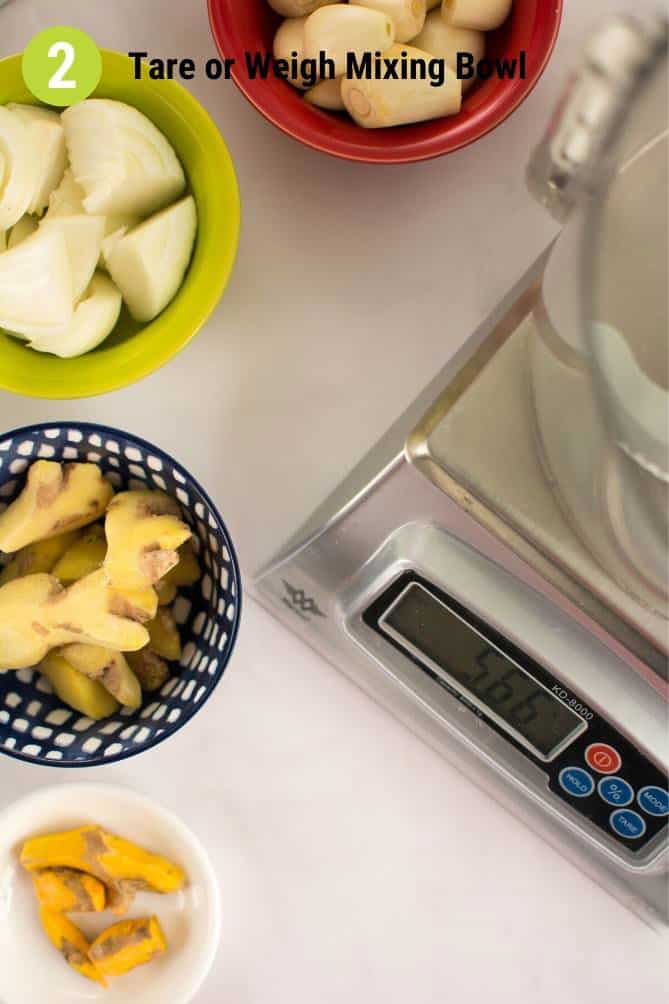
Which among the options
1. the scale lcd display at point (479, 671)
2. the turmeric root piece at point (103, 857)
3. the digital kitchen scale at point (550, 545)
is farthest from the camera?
the turmeric root piece at point (103, 857)

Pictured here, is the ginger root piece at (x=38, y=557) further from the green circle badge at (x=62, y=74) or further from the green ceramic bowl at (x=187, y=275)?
the green circle badge at (x=62, y=74)

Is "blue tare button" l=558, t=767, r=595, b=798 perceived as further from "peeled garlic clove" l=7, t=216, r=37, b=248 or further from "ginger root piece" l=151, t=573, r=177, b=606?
"peeled garlic clove" l=7, t=216, r=37, b=248

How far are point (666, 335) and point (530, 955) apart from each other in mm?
515

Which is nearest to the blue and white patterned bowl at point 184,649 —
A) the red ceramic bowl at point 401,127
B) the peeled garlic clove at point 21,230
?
the peeled garlic clove at point 21,230

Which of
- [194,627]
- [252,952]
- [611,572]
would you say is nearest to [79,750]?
[194,627]

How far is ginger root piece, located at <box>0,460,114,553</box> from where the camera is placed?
692mm

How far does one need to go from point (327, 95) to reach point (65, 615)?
1.14ft

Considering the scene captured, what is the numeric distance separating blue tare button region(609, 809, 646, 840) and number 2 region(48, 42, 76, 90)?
54cm

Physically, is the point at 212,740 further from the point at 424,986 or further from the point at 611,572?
the point at 611,572

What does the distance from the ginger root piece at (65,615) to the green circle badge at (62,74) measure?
0.29 m

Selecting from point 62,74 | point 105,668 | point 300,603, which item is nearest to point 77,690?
point 105,668

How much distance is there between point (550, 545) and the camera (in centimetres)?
56

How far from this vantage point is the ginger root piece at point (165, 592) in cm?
74

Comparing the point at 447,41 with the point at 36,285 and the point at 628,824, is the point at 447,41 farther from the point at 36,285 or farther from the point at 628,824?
the point at 628,824
